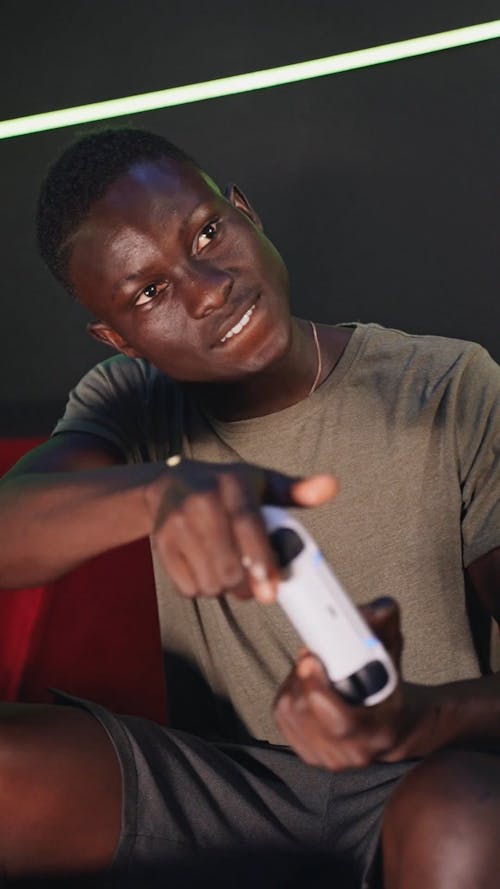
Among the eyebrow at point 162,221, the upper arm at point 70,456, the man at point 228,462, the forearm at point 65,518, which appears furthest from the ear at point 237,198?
the forearm at point 65,518

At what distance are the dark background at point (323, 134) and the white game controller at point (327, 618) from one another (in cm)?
119

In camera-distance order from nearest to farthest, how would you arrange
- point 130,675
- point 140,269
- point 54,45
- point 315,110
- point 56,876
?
1. point 56,876
2. point 140,269
3. point 130,675
4. point 315,110
5. point 54,45

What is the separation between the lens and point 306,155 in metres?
1.85

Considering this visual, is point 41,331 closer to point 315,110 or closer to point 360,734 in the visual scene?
point 315,110

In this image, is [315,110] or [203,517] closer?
[203,517]

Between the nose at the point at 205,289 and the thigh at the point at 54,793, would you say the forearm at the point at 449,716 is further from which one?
the nose at the point at 205,289

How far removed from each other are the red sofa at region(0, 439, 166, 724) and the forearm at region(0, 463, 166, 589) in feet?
1.76

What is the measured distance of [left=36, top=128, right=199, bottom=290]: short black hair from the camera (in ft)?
3.76

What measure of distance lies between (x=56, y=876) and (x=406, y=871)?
39 centimetres

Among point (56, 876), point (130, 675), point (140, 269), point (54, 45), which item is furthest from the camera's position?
point (54, 45)

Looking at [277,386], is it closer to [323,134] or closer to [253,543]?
[253,543]

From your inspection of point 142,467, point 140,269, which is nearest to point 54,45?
point 140,269

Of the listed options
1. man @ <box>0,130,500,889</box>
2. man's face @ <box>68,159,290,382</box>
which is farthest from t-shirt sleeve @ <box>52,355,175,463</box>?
man's face @ <box>68,159,290,382</box>

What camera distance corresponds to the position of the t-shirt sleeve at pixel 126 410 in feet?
4.03
